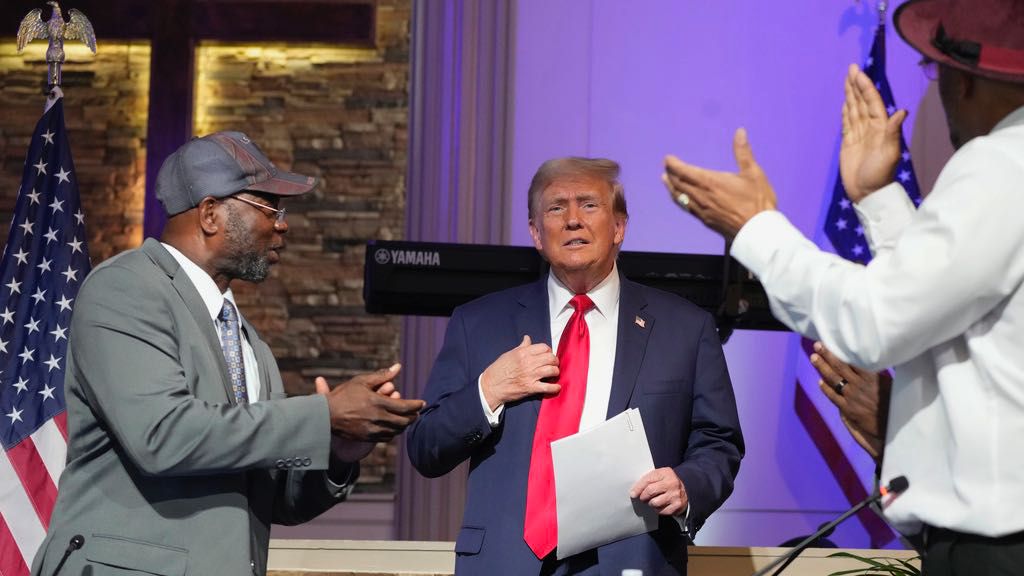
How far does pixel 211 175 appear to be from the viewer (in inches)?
99.7

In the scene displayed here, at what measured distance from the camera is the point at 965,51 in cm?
162

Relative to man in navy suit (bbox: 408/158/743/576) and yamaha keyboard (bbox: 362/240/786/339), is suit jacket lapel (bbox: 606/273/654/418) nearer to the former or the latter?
man in navy suit (bbox: 408/158/743/576)

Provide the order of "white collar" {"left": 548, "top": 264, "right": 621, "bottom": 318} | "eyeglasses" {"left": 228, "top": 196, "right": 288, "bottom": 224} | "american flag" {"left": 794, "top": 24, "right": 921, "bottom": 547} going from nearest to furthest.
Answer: "eyeglasses" {"left": 228, "top": 196, "right": 288, "bottom": 224}, "white collar" {"left": 548, "top": 264, "right": 621, "bottom": 318}, "american flag" {"left": 794, "top": 24, "right": 921, "bottom": 547}

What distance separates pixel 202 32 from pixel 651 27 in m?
2.27

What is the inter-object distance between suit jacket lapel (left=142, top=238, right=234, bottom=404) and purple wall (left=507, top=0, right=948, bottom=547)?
283cm

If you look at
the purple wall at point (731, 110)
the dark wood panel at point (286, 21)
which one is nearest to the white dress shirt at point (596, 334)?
the purple wall at point (731, 110)

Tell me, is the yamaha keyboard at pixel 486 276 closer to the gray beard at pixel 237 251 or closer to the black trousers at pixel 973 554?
the gray beard at pixel 237 251

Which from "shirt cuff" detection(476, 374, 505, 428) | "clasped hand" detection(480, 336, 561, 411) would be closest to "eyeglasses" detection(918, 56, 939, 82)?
"clasped hand" detection(480, 336, 561, 411)

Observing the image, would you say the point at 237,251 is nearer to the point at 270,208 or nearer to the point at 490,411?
the point at 270,208

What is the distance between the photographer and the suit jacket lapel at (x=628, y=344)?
2740mm

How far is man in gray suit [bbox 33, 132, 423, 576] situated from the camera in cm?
218

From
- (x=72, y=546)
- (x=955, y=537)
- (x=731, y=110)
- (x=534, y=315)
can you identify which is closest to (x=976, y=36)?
(x=955, y=537)

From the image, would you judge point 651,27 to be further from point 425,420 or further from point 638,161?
point 425,420

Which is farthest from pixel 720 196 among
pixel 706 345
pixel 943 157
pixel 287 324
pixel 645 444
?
pixel 287 324
